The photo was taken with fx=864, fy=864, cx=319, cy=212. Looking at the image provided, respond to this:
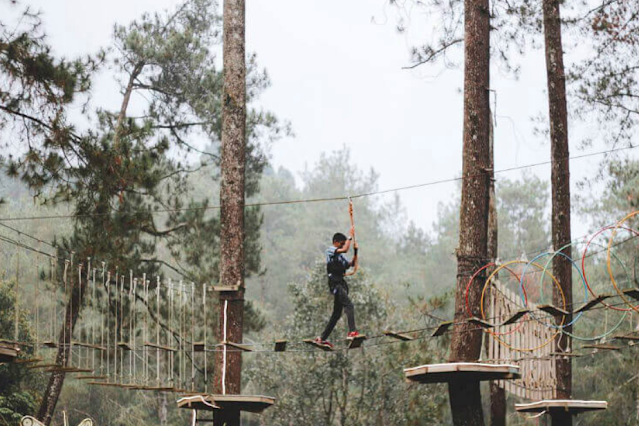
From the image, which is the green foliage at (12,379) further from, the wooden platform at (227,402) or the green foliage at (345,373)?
the wooden platform at (227,402)

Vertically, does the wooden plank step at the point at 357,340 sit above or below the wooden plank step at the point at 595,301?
below

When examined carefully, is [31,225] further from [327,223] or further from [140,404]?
[327,223]

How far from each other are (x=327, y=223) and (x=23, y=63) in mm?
23963

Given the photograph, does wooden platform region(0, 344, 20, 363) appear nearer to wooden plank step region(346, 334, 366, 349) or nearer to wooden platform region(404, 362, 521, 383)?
wooden plank step region(346, 334, 366, 349)

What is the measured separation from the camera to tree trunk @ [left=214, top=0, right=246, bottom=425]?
678cm

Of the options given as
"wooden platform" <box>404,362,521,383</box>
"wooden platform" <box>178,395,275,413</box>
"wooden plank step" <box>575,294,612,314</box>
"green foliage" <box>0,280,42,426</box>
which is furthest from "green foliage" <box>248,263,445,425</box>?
"wooden plank step" <box>575,294,612,314</box>

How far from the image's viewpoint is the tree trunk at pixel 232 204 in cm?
678

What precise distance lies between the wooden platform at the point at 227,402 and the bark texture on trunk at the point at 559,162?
2934 mm

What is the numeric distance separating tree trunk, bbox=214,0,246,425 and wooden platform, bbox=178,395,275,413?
1.06 ft

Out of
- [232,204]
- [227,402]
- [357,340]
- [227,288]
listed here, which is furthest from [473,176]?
[227,402]

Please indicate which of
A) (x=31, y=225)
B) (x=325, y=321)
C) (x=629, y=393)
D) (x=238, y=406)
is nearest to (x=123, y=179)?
(x=238, y=406)

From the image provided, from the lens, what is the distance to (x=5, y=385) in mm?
12883

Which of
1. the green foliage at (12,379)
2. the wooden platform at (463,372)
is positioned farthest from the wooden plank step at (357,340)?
the green foliage at (12,379)

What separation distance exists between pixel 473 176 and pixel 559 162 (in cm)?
171
